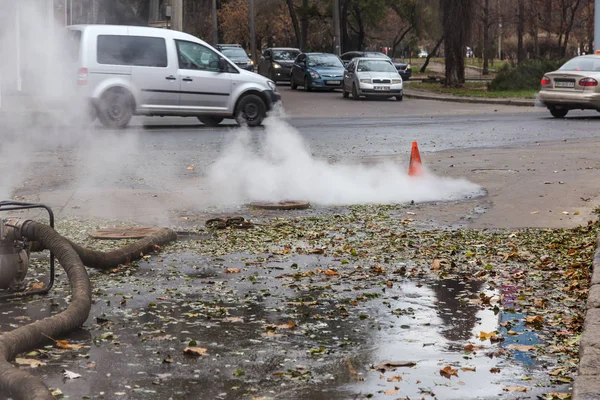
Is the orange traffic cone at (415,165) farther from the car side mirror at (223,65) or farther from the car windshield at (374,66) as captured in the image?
the car windshield at (374,66)

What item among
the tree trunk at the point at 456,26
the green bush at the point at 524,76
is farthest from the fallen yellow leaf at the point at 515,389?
the tree trunk at the point at 456,26

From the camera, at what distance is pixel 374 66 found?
112 ft

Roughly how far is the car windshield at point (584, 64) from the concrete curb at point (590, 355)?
759 inches

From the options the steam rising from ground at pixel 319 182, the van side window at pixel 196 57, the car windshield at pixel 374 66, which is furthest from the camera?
the car windshield at pixel 374 66

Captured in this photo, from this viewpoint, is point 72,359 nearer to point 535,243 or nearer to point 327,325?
point 327,325

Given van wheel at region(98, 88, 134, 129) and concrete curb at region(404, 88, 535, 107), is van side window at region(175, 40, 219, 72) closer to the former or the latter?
van wheel at region(98, 88, 134, 129)

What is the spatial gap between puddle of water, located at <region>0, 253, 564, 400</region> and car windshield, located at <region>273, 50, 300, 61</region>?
1596 inches

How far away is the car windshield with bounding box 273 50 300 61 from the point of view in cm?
4745

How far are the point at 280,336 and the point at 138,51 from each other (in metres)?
15.5

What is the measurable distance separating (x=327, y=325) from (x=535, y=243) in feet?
10.6

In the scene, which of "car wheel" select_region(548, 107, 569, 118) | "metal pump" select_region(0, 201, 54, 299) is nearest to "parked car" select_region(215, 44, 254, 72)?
"car wheel" select_region(548, 107, 569, 118)

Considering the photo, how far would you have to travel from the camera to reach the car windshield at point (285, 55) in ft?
156

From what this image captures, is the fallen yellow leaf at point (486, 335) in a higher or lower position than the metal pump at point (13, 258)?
lower

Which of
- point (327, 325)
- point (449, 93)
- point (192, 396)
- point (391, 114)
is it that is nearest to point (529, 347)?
point (327, 325)
